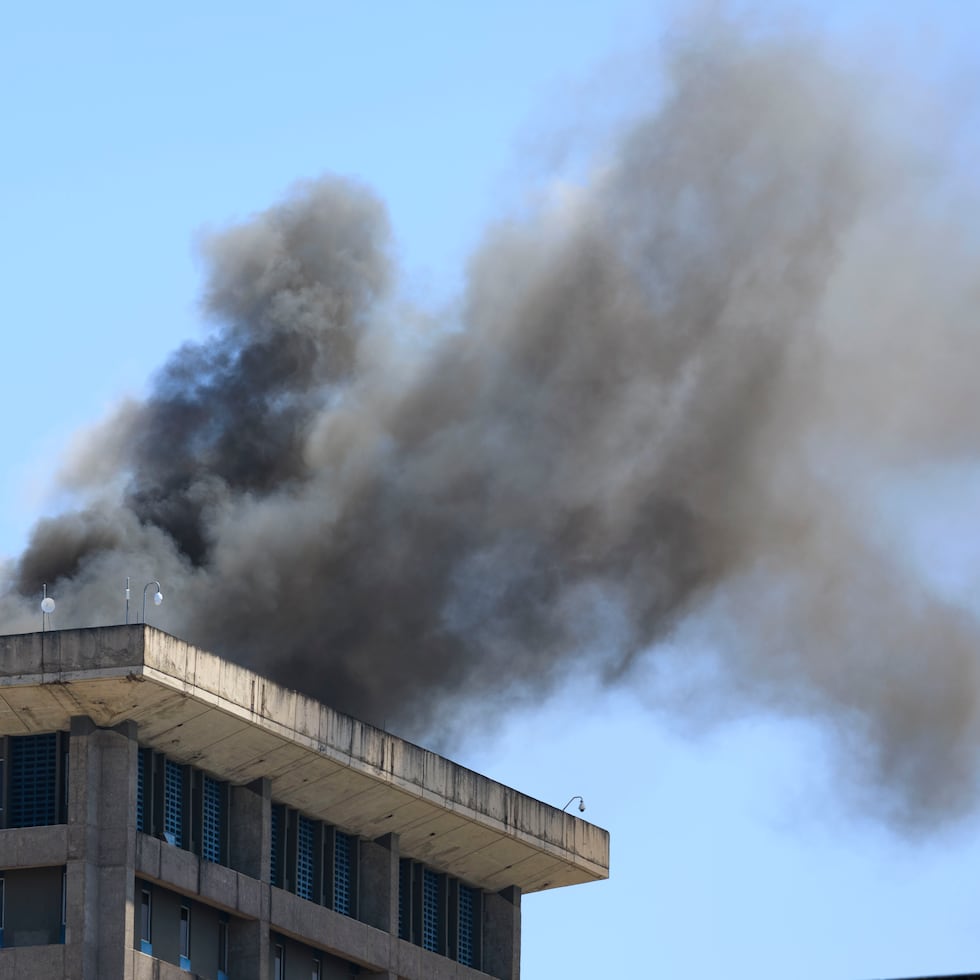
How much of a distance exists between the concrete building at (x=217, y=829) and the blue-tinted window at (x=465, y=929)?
9 centimetres

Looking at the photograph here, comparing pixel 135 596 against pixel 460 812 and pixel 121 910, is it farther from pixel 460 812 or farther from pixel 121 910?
pixel 121 910

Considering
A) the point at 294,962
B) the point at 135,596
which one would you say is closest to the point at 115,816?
the point at 294,962

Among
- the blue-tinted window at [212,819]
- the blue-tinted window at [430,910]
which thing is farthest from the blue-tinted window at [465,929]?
the blue-tinted window at [212,819]

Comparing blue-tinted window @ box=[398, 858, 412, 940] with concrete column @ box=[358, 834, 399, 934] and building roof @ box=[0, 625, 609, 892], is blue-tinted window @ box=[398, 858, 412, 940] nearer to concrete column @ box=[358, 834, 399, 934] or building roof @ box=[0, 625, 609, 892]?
building roof @ box=[0, 625, 609, 892]

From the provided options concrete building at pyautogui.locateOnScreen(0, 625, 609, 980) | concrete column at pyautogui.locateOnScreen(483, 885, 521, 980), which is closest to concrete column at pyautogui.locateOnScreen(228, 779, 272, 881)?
concrete building at pyautogui.locateOnScreen(0, 625, 609, 980)

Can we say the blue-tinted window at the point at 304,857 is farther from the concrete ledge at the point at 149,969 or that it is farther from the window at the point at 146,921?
the window at the point at 146,921

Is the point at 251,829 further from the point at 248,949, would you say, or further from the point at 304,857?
the point at 304,857

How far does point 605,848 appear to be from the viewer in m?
96.3

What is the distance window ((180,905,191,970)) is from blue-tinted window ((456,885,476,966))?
13.1 m

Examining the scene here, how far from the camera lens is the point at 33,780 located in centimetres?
7925

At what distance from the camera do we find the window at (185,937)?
264 ft

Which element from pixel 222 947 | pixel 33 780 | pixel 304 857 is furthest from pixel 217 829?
pixel 33 780

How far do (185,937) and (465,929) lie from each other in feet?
46.3

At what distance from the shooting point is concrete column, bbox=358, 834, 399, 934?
8781 cm
